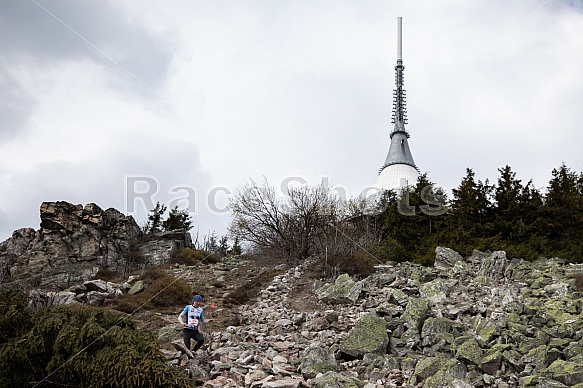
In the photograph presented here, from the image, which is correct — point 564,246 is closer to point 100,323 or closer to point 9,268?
point 100,323

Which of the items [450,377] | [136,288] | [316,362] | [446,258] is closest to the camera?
[450,377]

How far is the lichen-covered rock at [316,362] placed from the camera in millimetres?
7441

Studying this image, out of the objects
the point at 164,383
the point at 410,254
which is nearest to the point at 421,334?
the point at 164,383

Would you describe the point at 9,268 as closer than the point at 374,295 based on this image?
No

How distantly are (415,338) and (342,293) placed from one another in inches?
163

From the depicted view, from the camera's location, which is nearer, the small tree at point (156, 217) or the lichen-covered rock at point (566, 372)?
the lichen-covered rock at point (566, 372)

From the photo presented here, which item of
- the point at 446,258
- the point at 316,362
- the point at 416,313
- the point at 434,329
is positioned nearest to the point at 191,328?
the point at 316,362

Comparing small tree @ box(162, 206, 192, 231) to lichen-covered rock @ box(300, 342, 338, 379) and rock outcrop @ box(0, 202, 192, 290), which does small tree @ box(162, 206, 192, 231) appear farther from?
lichen-covered rock @ box(300, 342, 338, 379)

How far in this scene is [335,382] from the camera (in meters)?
6.68

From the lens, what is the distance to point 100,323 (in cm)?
720

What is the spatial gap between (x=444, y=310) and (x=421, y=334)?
1.49 metres

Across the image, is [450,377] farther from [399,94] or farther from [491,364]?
[399,94]

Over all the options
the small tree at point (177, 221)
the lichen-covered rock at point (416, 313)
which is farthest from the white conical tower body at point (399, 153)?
the lichen-covered rock at point (416, 313)

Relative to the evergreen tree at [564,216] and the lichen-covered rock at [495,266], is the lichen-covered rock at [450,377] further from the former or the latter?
the evergreen tree at [564,216]
